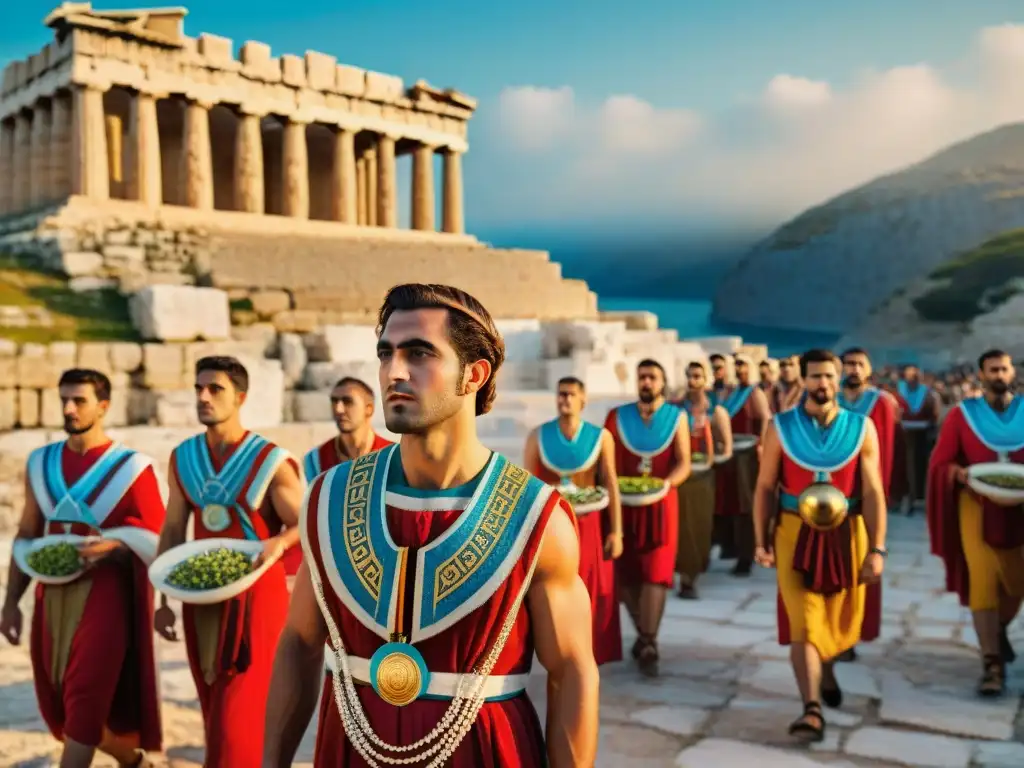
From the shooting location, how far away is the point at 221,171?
2995cm

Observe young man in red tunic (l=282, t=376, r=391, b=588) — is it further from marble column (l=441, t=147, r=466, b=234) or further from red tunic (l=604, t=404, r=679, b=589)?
marble column (l=441, t=147, r=466, b=234)

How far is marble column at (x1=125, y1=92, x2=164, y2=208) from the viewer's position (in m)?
23.0

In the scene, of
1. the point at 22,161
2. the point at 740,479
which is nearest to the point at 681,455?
the point at 740,479

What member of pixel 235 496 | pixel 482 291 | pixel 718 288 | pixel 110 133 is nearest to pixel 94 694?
pixel 235 496

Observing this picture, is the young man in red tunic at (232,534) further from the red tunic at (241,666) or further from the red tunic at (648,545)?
the red tunic at (648,545)

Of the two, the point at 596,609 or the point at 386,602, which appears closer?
the point at 386,602

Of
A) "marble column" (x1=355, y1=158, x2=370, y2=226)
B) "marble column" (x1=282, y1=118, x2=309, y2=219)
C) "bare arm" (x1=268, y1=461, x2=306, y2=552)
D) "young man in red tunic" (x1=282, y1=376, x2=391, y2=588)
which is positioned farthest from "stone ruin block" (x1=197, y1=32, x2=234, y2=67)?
"bare arm" (x1=268, y1=461, x2=306, y2=552)

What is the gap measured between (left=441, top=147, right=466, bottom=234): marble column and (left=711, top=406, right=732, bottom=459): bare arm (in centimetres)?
2203

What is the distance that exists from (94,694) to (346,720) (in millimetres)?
2827

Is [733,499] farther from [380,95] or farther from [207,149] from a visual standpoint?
[380,95]

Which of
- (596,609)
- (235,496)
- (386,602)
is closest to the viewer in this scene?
(386,602)

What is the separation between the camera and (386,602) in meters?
2.23

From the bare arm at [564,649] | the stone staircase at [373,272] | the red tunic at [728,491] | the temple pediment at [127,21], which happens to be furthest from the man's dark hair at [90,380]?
the temple pediment at [127,21]

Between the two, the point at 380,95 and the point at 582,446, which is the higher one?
the point at 380,95
